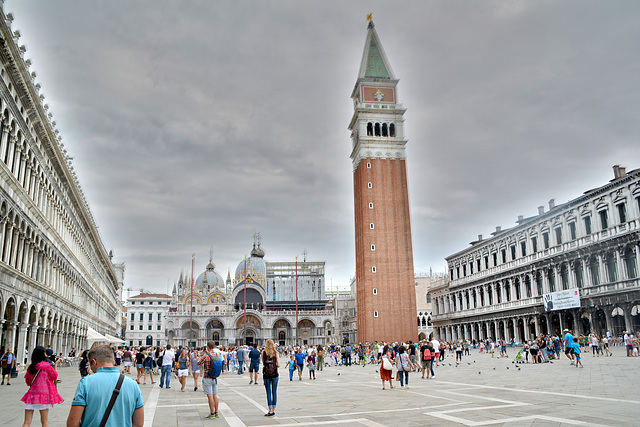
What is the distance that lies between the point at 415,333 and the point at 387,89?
33.1 metres

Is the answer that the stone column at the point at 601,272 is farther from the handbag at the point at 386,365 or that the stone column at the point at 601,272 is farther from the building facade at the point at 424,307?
the building facade at the point at 424,307

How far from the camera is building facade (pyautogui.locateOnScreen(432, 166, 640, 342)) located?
34031 millimetres

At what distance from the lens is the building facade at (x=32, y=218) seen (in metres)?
20.0

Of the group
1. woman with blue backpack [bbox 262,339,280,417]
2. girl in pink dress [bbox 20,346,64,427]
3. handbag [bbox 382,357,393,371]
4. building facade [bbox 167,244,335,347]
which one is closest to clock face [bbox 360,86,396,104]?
building facade [bbox 167,244,335,347]

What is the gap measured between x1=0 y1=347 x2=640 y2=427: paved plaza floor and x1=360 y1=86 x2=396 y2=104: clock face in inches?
2186

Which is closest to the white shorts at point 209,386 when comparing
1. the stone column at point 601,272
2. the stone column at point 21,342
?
the stone column at point 21,342

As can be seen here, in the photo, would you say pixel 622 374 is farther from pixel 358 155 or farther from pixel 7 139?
pixel 358 155

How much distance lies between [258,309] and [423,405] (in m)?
77.6

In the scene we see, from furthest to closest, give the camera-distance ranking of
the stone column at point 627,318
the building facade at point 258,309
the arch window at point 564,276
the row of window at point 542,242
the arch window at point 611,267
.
Answer: the building facade at point 258,309 → the arch window at point 564,276 → the row of window at point 542,242 → the arch window at point 611,267 → the stone column at point 627,318

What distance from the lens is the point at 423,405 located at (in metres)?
12.0

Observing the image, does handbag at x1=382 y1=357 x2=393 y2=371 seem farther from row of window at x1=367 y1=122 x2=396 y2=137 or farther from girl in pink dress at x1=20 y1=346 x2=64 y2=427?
row of window at x1=367 y1=122 x2=396 y2=137

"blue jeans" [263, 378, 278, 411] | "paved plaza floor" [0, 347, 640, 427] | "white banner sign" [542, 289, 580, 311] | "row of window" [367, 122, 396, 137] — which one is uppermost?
"row of window" [367, 122, 396, 137]

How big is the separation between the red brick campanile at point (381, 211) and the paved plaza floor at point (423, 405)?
43.9 m

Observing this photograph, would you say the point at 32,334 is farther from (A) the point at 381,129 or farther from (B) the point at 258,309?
(B) the point at 258,309
